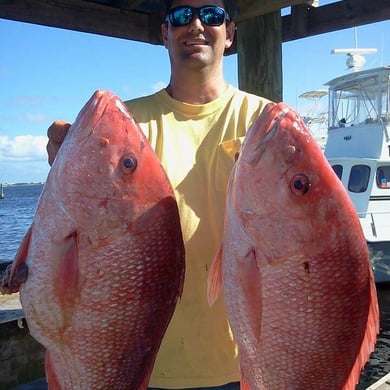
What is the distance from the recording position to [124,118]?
6.88 ft

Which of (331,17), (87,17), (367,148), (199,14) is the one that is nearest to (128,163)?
(199,14)

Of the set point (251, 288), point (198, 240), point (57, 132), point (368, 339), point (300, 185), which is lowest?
point (368, 339)

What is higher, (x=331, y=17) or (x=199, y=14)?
(x=331, y=17)

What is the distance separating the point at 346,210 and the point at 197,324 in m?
0.94

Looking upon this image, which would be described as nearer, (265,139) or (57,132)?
(265,139)

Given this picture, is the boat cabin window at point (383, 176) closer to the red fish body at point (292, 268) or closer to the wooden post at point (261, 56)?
the wooden post at point (261, 56)

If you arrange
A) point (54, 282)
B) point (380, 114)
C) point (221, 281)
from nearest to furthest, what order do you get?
point (54, 282) → point (221, 281) → point (380, 114)

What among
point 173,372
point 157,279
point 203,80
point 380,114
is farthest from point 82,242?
point 380,114

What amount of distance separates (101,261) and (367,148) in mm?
14030

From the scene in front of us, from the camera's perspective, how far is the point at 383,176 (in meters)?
13.8

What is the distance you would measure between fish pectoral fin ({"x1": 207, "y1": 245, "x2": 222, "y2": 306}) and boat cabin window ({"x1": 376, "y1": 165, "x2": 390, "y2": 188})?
1245 cm

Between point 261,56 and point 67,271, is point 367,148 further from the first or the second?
point 67,271

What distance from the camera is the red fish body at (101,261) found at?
1941mm

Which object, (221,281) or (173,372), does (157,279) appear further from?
(173,372)
